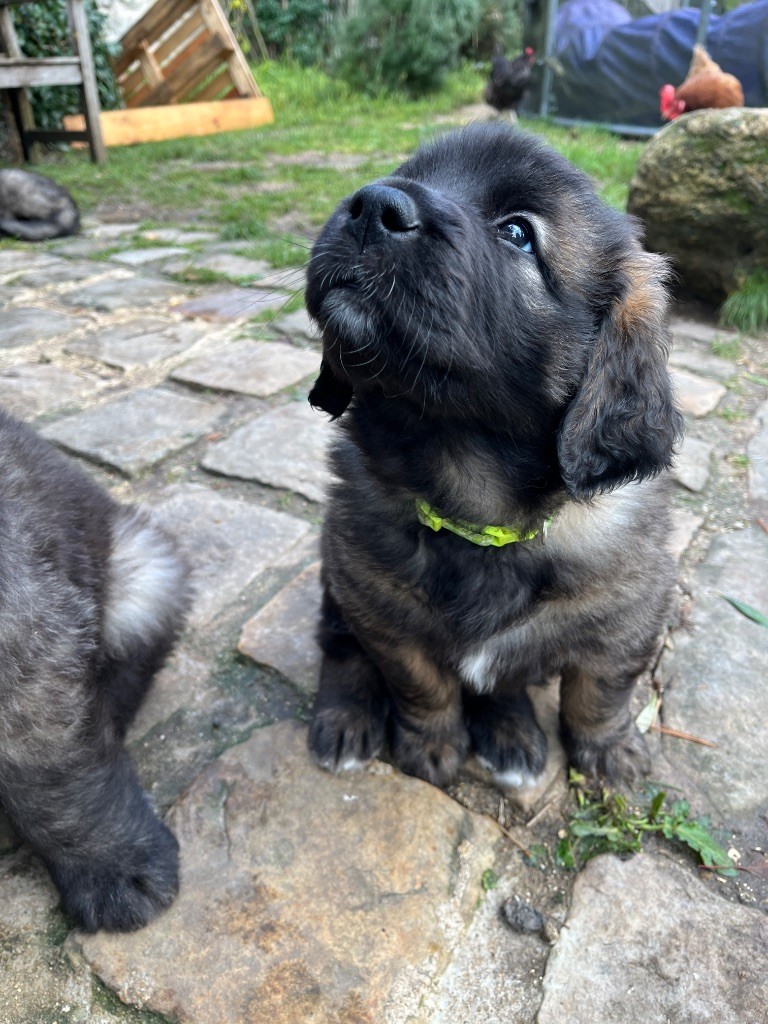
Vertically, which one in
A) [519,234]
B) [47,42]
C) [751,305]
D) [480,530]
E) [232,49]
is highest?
[519,234]

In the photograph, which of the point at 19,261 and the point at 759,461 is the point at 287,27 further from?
the point at 759,461

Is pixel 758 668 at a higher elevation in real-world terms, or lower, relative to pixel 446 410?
lower

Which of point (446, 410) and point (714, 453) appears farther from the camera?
point (714, 453)

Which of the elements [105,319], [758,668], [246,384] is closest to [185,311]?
[105,319]

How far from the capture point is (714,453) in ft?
9.75

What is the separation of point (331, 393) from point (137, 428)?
1.48 meters

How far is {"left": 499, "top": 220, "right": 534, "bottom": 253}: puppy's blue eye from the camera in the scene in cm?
147

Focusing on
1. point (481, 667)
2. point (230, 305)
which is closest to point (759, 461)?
point (481, 667)

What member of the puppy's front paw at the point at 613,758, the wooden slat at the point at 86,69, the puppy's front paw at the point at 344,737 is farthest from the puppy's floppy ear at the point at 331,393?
the wooden slat at the point at 86,69

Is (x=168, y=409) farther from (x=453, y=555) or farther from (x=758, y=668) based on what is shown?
(x=758, y=668)

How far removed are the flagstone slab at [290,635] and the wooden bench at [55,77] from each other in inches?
290

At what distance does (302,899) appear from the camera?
150 centimetres

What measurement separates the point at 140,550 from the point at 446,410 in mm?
914

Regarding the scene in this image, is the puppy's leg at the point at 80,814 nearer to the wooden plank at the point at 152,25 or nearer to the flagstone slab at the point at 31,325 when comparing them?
the flagstone slab at the point at 31,325
